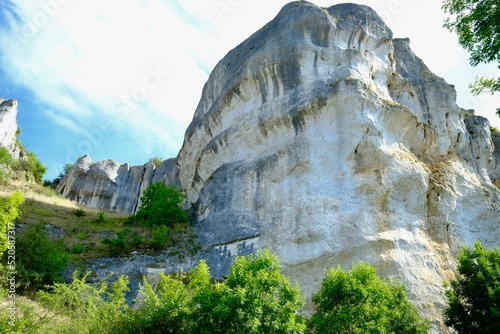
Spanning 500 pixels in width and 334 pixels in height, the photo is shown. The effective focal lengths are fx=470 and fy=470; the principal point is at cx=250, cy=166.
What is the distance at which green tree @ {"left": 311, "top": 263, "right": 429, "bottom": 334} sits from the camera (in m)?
12.5

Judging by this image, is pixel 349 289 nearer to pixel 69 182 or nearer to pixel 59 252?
pixel 59 252

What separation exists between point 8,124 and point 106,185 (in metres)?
11.9

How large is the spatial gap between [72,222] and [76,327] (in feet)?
46.3

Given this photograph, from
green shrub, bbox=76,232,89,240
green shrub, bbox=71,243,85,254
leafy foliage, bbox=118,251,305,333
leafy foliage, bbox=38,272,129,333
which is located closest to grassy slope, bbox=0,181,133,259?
green shrub, bbox=76,232,89,240

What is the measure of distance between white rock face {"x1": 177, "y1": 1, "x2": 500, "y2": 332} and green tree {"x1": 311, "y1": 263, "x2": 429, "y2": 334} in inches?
120

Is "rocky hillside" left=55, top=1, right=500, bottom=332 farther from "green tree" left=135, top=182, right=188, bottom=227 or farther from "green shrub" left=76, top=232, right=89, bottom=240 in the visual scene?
"green shrub" left=76, top=232, right=89, bottom=240

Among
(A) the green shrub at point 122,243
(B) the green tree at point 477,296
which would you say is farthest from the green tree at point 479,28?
(A) the green shrub at point 122,243

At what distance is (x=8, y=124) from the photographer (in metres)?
34.1

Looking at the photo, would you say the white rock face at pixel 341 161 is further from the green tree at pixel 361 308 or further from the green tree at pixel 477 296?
the green tree at pixel 361 308

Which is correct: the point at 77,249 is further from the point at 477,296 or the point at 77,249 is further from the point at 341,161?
the point at 477,296

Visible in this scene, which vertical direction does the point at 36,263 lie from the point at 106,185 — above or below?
below

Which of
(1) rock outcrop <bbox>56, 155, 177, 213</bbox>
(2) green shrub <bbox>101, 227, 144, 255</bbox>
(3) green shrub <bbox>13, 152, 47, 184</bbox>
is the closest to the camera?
(2) green shrub <bbox>101, 227, 144, 255</bbox>

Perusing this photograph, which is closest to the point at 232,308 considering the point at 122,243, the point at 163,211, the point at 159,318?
the point at 159,318

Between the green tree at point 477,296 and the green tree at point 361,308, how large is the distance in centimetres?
146
